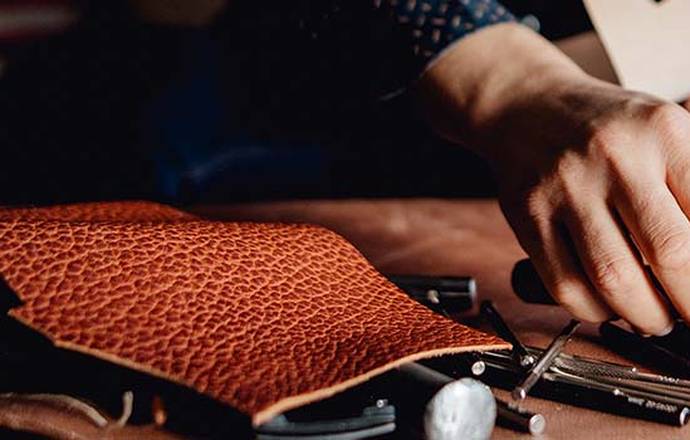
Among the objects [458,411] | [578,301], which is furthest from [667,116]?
[458,411]

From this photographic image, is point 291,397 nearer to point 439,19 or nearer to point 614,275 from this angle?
point 614,275

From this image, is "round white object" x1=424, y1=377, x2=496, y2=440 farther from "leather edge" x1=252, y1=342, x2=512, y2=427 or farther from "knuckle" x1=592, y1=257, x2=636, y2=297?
"knuckle" x1=592, y1=257, x2=636, y2=297

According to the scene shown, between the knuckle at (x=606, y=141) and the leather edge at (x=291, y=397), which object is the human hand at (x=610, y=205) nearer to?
the knuckle at (x=606, y=141)

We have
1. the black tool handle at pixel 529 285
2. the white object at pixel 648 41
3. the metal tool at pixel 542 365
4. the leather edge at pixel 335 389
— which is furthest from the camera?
the white object at pixel 648 41

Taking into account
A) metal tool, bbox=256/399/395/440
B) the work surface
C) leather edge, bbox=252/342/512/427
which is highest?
leather edge, bbox=252/342/512/427

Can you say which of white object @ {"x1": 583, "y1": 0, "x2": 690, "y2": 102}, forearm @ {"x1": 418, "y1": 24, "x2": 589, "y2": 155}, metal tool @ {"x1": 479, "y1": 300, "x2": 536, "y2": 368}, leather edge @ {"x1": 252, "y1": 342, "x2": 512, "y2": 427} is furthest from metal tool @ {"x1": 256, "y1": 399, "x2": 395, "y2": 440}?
white object @ {"x1": 583, "y1": 0, "x2": 690, "y2": 102}

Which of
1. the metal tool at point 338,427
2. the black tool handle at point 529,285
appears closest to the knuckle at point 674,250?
the black tool handle at point 529,285

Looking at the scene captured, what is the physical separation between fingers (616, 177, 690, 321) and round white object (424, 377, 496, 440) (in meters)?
0.19

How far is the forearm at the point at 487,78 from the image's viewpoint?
0.79 metres

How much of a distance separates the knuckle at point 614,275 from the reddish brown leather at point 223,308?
0.11m

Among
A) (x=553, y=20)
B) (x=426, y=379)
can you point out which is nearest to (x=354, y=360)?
(x=426, y=379)

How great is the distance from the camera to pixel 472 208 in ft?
3.54

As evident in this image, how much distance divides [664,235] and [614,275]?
0.04 metres

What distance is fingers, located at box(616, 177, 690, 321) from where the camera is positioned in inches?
24.2
